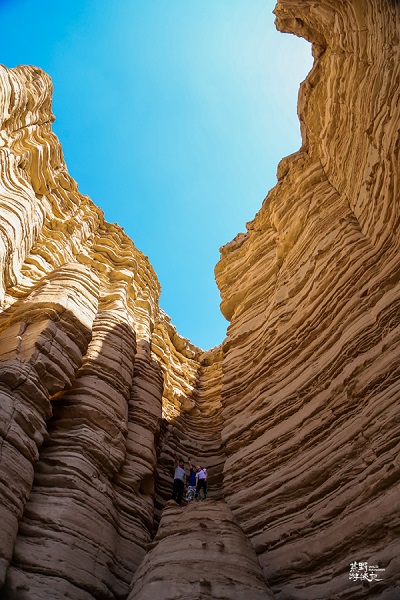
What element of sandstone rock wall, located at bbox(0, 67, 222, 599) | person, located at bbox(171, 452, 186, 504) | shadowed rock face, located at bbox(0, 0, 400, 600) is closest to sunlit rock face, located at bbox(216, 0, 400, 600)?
shadowed rock face, located at bbox(0, 0, 400, 600)

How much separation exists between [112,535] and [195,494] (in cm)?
327

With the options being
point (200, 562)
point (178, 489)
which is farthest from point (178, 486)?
point (200, 562)

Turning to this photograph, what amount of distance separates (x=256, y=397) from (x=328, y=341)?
Answer: 2719 mm

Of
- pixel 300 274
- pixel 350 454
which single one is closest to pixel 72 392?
pixel 350 454

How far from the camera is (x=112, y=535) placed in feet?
28.4

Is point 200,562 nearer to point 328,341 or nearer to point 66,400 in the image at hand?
point 66,400

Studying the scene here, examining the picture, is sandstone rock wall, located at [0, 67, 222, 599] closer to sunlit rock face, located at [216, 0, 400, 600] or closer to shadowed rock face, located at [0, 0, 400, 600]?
shadowed rock face, located at [0, 0, 400, 600]

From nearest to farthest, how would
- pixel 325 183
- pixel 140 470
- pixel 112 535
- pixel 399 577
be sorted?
1. pixel 399 577
2. pixel 112 535
3. pixel 140 470
4. pixel 325 183

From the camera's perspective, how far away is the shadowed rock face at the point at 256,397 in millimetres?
7176

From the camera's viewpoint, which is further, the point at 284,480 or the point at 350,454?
the point at 284,480

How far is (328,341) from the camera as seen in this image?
10.7 meters

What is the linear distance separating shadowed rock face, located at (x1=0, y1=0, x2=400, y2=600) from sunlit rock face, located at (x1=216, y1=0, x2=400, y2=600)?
4cm

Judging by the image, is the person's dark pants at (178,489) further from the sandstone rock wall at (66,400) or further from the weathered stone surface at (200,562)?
the weathered stone surface at (200,562)

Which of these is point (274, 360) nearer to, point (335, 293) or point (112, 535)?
point (335, 293)
